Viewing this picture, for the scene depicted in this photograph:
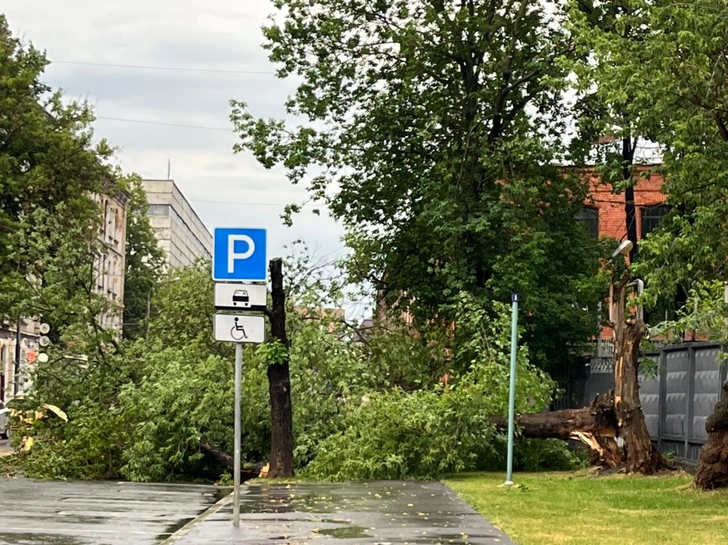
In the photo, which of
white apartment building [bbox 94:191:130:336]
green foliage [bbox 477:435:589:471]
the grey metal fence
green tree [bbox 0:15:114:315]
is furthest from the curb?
white apartment building [bbox 94:191:130:336]

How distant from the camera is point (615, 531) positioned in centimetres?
1151

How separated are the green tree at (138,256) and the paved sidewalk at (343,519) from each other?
75.0 m

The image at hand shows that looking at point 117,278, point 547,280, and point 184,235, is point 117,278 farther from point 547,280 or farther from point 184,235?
point 184,235

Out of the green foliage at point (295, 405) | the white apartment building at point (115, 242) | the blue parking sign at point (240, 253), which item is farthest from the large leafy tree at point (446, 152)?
the white apartment building at point (115, 242)

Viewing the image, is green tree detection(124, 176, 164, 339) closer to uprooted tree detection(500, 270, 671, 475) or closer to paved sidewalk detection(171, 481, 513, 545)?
uprooted tree detection(500, 270, 671, 475)

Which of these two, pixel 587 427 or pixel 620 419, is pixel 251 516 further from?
pixel 587 427

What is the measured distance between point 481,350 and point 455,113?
6934 millimetres

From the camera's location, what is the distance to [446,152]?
92.5ft

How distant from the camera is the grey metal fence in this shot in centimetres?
1956

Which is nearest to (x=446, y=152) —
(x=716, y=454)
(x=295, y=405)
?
(x=295, y=405)

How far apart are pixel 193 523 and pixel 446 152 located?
17002 millimetres

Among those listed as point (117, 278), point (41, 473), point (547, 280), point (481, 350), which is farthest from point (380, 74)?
point (117, 278)

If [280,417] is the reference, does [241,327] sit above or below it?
above

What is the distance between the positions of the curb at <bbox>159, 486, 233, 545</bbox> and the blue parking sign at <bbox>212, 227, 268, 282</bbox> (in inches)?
97.3
